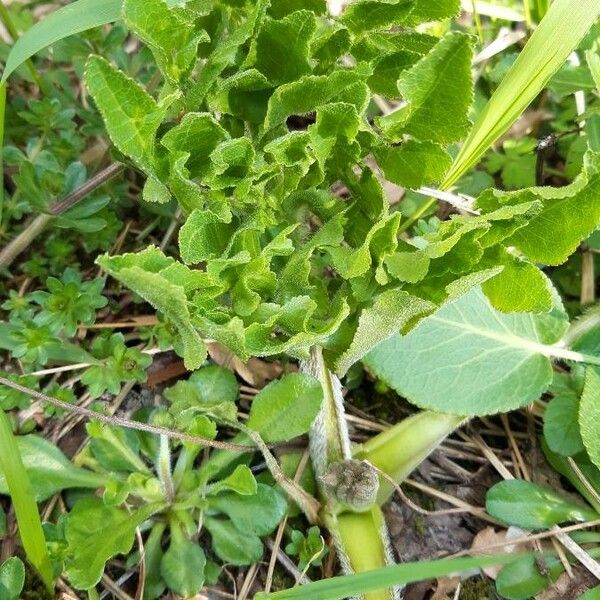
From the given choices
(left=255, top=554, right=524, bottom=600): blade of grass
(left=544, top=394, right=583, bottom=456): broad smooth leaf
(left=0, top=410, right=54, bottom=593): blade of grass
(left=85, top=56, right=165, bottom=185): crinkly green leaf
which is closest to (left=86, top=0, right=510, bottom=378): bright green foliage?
(left=85, top=56, right=165, bottom=185): crinkly green leaf

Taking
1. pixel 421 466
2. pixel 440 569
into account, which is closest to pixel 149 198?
pixel 440 569

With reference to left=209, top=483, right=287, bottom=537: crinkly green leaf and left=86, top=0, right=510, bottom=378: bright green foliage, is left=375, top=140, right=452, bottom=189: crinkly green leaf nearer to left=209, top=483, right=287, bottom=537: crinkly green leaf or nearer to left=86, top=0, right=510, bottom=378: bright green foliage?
left=86, top=0, right=510, bottom=378: bright green foliage

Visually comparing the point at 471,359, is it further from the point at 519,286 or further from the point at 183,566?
the point at 183,566

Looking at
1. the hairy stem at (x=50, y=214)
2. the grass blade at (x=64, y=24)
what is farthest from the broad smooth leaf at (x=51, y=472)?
the grass blade at (x=64, y=24)

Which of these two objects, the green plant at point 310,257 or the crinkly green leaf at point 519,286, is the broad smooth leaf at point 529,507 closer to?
the green plant at point 310,257

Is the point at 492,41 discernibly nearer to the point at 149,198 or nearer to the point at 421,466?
the point at 421,466

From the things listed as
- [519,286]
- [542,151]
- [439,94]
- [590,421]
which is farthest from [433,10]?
[590,421]

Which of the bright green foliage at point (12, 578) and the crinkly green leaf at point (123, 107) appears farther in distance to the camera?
the bright green foliage at point (12, 578)
